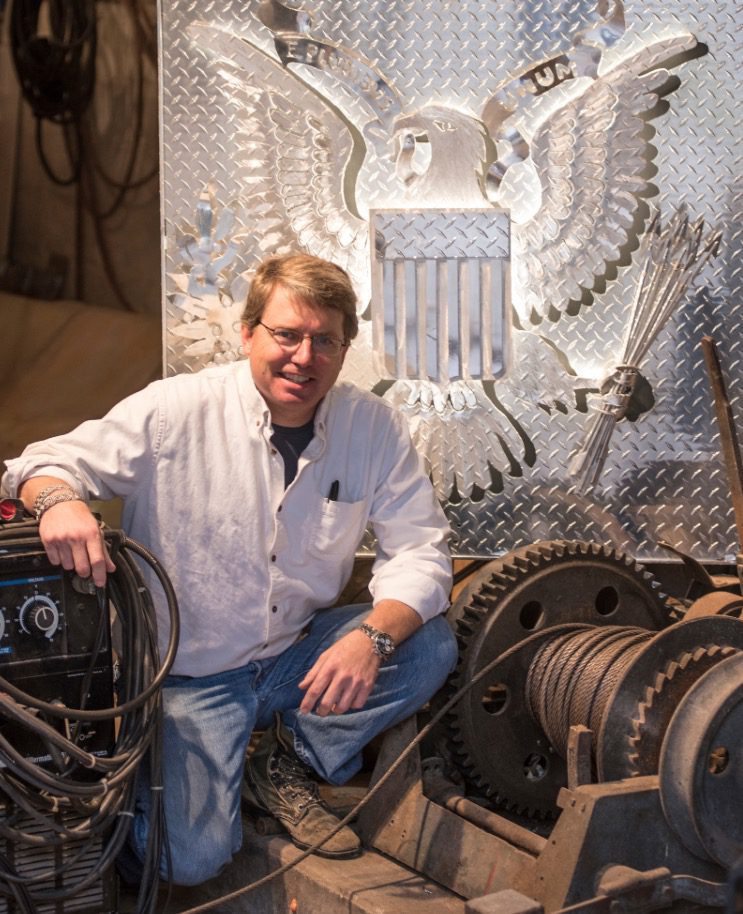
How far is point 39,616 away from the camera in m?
2.46

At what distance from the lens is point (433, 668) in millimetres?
2979

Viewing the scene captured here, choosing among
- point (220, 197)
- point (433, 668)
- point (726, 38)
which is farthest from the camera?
point (220, 197)

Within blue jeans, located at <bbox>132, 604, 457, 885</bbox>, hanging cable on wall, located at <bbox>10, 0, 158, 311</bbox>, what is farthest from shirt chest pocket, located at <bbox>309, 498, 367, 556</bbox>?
hanging cable on wall, located at <bbox>10, 0, 158, 311</bbox>

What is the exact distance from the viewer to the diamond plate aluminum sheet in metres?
3.54

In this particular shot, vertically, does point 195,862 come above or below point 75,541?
below

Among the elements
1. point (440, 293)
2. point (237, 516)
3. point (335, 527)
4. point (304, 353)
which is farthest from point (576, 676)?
point (440, 293)

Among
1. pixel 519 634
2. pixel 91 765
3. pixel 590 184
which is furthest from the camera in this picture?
pixel 590 184

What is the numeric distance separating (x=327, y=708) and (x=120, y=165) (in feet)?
8.14

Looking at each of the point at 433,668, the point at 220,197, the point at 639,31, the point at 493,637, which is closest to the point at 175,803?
the point at 433,668

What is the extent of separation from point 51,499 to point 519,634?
130 centimetres

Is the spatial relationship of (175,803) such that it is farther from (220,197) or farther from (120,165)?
(120,165)

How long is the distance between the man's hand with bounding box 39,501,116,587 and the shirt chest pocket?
69 cm

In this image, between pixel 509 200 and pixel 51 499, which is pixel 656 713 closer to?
pixel 51 499

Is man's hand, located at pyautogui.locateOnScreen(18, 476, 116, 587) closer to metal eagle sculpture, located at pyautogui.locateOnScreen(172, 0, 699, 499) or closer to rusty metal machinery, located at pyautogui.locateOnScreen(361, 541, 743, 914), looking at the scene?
rusty metal machinery, located at pyautogui.locateOnScreen(361, 541, 743, 914)
